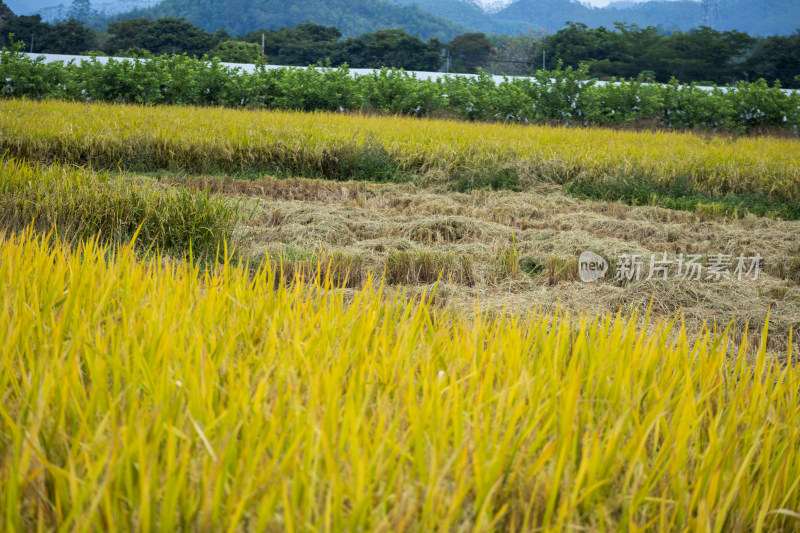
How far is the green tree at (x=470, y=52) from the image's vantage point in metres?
29.1

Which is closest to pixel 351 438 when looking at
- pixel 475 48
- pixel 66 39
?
pixel 475 48

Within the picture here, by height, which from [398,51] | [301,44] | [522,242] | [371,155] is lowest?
[522,242]

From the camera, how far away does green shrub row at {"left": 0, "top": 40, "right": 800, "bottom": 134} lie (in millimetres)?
11273

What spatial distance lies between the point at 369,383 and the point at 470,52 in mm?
30540

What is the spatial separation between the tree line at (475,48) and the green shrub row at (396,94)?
43.5 feet

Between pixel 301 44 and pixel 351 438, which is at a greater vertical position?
pixel 301 44

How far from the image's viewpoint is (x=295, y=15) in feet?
165

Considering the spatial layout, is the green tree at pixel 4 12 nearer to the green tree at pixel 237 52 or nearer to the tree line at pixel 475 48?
the tree line at pixel 475 48

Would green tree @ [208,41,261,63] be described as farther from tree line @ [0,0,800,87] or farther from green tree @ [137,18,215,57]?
green tree @ [137,18,215,57]

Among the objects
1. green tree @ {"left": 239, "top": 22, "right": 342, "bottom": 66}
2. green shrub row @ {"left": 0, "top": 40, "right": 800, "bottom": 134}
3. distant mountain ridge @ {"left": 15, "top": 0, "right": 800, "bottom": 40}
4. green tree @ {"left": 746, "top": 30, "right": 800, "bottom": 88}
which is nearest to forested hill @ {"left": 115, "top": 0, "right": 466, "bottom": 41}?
distant mountain ridge @ {"left": 15, "top": 0, "right": 800, "bottom": 40}

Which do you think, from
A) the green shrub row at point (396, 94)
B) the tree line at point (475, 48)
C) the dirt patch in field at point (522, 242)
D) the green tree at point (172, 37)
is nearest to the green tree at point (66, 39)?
the tree line at point (475, 48)

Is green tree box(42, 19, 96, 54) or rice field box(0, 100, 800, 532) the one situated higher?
green tree box(42, 19, 96, 54)

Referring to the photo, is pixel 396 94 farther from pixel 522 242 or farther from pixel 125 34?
pixel 125 34

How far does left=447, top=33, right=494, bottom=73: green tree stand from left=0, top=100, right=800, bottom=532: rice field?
2691cm
